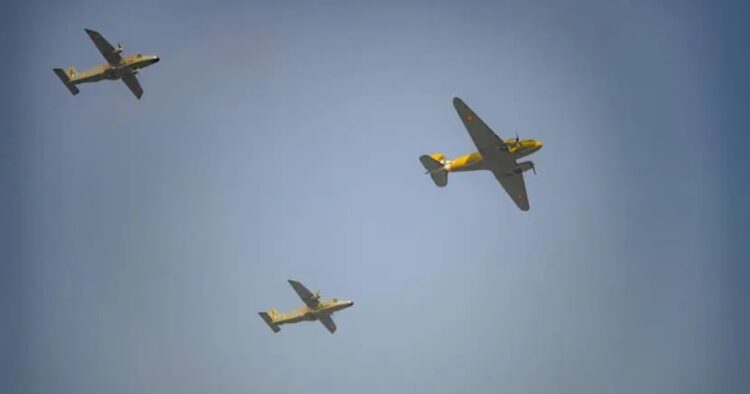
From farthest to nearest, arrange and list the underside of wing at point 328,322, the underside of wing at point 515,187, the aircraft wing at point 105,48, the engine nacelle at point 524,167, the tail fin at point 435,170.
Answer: the underside of wing at point 328,322 < the tail fin at point 435,170 < the underside of wing at point 515,187 < the engine nacelle at point 524,167 < the aircraft wing at point 105,48

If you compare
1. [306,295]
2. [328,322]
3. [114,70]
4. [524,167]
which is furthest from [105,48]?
[524,167]

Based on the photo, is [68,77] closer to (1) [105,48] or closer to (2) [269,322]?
(1) [105,48]

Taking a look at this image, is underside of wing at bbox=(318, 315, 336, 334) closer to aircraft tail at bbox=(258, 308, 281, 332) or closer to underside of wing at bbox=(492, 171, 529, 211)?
aircraft tail at bbox=(258, 308, 281, 332)

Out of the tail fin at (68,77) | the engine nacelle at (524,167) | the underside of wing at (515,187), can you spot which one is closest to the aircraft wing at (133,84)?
the tail fin at (68,77)

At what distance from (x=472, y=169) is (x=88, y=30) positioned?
26.0 m

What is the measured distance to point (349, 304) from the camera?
58875mm

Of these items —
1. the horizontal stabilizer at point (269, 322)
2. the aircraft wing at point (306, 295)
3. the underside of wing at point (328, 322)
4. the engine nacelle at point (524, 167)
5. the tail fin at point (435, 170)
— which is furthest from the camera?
the horizontal stabilizer at point (269, 322)

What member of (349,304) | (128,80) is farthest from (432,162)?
(128,80)

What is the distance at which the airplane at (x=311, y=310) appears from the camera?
59031 millimetres

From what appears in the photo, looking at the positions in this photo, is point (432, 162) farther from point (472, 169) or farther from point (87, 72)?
point (87, 72)

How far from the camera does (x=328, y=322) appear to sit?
62.1 metres

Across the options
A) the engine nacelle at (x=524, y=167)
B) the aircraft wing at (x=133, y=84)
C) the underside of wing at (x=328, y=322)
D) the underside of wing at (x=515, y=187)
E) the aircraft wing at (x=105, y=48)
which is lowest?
the underside of wing at (x=328, y=322)

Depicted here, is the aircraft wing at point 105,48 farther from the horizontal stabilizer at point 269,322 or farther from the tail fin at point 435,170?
the horizontal stabilizer at point 269,322

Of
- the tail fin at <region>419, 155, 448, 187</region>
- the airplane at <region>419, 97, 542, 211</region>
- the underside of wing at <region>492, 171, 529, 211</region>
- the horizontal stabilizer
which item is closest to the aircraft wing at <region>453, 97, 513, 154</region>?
the airplane at <region>419, 97, 542, 211</region>
